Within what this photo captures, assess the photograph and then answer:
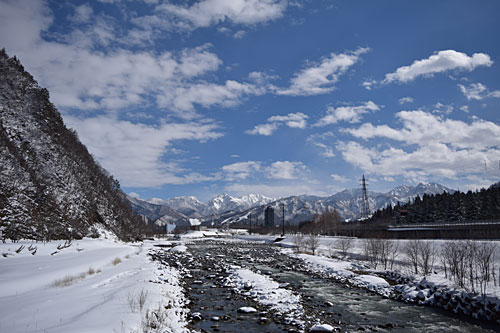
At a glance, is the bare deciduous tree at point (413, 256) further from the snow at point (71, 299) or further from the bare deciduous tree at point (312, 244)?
the snow at point (71, 299)

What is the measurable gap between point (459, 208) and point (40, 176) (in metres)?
103

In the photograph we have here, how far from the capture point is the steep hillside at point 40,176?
4231 centimetres

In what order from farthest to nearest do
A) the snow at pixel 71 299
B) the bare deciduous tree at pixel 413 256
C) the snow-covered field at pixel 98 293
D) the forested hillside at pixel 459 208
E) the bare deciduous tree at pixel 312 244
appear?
1. the forested hillside at pixel 459 208
2. the bare deciduous tree at pixel 312 244
3. the bare deciduous tree at pixel 413 256
4. the snow-covered field at pixel 98 293
5. the snow at pixel 71 299

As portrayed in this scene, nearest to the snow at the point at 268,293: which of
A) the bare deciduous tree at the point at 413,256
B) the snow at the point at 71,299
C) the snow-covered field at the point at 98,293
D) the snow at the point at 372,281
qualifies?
the snow-covered field at the point at 98,293

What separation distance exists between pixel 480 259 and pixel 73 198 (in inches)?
2605

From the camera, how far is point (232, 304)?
1972cm

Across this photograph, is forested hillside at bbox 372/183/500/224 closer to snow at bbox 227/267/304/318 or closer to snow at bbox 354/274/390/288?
snow at bbox 354/274/390/288

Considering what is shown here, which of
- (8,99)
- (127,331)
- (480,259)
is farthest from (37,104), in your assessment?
(480,259)

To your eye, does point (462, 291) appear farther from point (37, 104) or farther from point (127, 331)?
point (37, 104)

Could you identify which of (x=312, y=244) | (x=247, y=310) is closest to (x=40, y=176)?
(x=247, y=310)

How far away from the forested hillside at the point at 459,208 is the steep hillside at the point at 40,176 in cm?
9035

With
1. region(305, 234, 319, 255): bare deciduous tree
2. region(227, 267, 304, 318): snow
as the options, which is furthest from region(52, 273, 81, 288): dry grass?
region(305, 234, 319, 255): bare deciduous tree

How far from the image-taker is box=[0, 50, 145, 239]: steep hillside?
4231 centimetres

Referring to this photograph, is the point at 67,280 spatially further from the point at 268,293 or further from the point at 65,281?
the point at 268,293
